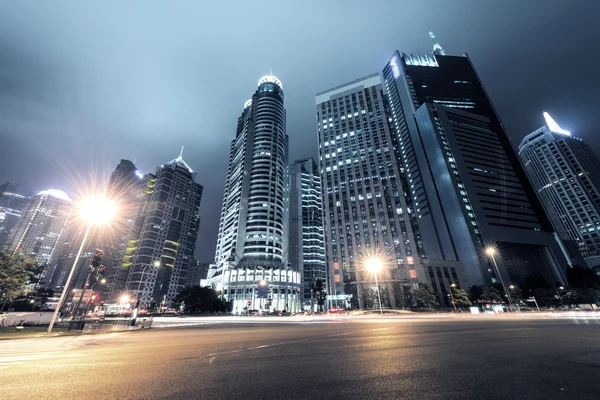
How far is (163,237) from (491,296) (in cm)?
17966

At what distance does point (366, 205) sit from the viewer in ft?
355

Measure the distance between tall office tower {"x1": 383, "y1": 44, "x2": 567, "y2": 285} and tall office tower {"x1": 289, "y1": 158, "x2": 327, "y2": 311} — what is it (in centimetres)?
6518

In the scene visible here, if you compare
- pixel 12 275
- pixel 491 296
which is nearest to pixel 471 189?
pixel 491 296

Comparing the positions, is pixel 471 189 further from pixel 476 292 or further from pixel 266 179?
pixel 266 179

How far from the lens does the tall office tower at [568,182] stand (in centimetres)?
12469

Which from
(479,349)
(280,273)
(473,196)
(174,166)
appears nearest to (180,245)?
(174,166)

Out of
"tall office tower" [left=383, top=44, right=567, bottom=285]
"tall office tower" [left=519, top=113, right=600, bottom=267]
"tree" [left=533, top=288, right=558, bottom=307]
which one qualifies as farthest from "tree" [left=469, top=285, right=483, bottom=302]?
"tall office tower" [left=519, top=113, right=600, bottom=267]

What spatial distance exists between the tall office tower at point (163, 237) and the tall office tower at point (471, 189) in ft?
515

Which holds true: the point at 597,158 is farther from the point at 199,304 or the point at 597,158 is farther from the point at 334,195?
the point at 199,304

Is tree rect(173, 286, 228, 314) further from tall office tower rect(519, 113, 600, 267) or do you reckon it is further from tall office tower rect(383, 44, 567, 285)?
tall office tower rect(519, 113, 600, 267)

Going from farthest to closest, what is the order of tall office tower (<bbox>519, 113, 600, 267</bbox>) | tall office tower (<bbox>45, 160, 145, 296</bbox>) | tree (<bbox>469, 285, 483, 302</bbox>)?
1. tall office tower (<bbox>45, 160, 145, 296</bbox>)
2. tall office tower (<bbox>519, 113, 600, 267</bbox>)
3. tree (<bbox>469, 285, 483, 302</bbox>)

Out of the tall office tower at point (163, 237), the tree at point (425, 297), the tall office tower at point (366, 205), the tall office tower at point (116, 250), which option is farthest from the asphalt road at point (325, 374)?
the tall office tower at point (116, 250)

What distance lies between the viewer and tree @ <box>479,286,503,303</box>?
2781 inches

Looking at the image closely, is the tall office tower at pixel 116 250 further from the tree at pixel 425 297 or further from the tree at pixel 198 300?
the tree at pixel 425 297
